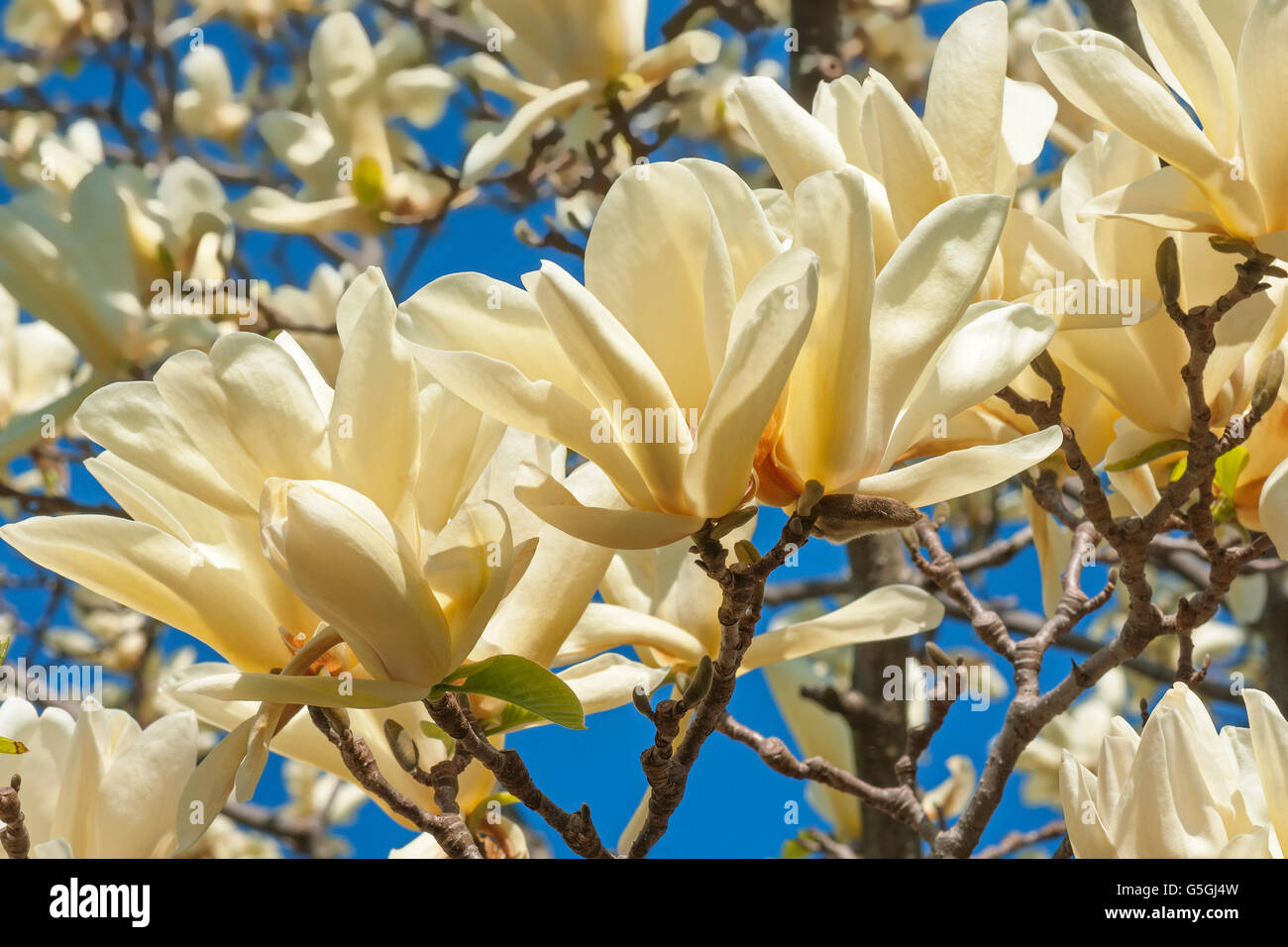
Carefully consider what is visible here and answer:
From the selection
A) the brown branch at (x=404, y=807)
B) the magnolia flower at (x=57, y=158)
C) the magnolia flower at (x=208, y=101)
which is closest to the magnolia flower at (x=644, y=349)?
the brown branch at (x=404, y=807)

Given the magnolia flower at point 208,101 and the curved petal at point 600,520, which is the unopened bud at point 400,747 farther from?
the magnolia flower at point 208,101

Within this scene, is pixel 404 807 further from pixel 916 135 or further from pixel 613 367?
pixel 916 135

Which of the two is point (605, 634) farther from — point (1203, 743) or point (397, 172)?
point (397, 172)

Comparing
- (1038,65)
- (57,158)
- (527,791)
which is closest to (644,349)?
(527,791)

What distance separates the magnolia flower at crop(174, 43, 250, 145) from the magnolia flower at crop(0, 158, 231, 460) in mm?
1607

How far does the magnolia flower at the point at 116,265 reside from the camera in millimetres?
1469

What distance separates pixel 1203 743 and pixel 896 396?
280 mm

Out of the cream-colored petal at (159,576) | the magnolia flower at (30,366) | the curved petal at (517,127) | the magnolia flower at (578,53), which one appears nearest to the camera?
the cream-colored petal at (159,576)

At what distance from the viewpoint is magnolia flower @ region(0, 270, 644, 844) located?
598 mm

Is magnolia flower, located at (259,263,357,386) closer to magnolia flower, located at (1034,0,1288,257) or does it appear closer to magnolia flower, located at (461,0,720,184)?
magnolia flower, located at (461,0,720,184)

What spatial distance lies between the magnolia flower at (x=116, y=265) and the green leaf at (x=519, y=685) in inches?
38.5

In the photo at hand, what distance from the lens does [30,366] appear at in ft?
5.83

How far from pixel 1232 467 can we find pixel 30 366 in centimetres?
157

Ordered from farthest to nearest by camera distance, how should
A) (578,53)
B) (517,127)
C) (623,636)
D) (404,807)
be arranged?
(578,53), (517,127), (623,636), (404,807)
